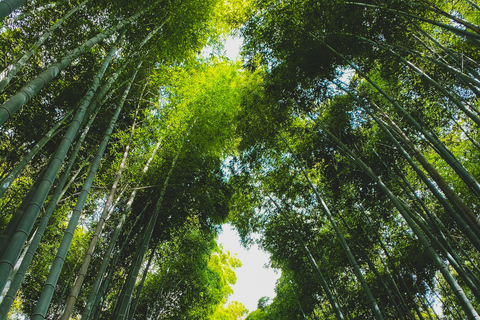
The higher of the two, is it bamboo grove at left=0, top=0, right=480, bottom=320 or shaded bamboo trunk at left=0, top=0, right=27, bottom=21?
bamboo grove at left=0, top=0, right=480, bottom=320

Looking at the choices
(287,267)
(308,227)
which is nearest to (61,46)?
(308,227)

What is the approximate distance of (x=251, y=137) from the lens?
5.26 metres

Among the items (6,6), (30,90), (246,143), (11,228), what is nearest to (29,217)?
(11,228)

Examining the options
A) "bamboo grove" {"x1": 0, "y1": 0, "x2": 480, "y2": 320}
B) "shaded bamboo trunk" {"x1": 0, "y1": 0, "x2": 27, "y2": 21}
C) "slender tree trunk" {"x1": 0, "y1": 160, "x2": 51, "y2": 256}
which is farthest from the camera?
"bamboo grove" {"x1": 0, "y1": 0, "x2": 480, "y2": 320}

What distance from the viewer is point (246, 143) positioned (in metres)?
5.43

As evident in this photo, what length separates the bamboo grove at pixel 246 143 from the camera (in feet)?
9.45

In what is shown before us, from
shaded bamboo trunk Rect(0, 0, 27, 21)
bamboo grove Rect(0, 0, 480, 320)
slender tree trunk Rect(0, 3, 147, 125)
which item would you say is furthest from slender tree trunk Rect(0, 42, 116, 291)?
shaded bamboo trunk Rect(0, 0, 27, 21)

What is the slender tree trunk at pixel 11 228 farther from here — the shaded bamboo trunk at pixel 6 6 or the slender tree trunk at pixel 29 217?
the shaded bamboo trunk at pixel 6 6

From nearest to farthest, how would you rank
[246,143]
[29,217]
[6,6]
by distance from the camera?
[6,6]
[29,217]
[246,143]

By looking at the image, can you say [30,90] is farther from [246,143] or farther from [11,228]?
[246,143]

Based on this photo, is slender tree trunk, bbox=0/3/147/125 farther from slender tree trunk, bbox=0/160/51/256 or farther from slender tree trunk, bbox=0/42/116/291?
slender tree trunk, bbox=0/160/51/256

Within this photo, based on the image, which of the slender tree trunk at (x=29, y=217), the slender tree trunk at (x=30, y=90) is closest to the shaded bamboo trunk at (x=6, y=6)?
the slender tree trunk at (x=30, y=90)

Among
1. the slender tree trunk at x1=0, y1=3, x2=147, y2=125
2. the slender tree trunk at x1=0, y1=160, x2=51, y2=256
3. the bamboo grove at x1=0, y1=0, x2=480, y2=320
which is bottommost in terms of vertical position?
the slender tree trunk at x1=0, y1=160, x2=51, y2=256

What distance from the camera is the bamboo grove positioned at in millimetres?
2881
